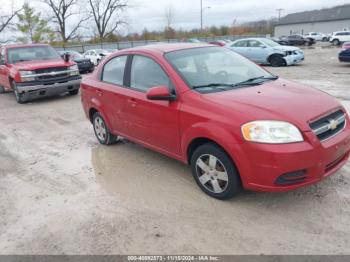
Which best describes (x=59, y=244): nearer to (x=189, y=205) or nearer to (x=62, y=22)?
(x=189, y=205)

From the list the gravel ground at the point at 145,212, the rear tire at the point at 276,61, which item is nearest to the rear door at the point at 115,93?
the gravel ground at the point at 145,212

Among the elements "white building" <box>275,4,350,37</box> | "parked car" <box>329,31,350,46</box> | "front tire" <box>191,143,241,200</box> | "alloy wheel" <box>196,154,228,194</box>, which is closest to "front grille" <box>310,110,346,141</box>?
"front tire" <box>191,143,241,200</box>

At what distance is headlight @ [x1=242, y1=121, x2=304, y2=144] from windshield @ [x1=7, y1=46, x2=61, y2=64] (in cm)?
947

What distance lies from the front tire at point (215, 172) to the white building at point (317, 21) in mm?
73082

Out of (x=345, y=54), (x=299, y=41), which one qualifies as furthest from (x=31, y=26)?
(x=345, y=54)

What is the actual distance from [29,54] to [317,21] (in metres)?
78.3

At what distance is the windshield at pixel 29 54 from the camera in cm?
1095

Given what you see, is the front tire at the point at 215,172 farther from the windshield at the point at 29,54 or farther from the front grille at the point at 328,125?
the windshield at the point at 29,54

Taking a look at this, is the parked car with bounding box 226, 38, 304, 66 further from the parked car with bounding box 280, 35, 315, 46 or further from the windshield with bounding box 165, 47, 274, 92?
the parked car with bounding box 280, 35, 315, 46

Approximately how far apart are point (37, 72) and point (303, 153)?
350 inches

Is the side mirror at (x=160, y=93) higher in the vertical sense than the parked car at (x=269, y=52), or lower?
higher

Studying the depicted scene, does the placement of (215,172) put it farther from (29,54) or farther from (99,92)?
(29,54)

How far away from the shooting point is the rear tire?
55.4ft

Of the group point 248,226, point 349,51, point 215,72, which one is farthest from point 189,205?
point 349,51
